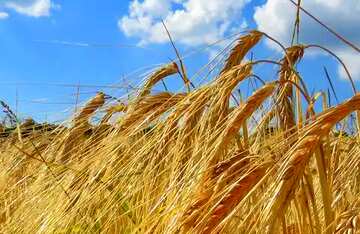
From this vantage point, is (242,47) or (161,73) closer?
(242,47)

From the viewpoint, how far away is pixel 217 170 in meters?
1.55

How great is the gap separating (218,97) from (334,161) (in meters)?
0.69

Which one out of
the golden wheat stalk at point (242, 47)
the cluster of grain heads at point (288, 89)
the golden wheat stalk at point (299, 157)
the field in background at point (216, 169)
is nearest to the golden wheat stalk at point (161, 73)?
the field in background at point (216, 169)

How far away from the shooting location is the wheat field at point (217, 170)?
1.32 metres

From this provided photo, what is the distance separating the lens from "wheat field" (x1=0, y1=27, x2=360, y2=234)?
4.32 feet

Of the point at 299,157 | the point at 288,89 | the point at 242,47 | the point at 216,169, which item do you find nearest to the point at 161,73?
the point at 242,47

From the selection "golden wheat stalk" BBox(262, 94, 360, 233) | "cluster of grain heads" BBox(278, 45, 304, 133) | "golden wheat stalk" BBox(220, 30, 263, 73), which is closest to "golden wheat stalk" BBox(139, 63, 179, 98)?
"golden wheat stalk" BBox(220, 30, 263, 73)

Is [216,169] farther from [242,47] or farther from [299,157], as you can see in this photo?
[242,47]

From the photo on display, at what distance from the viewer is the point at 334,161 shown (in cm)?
229

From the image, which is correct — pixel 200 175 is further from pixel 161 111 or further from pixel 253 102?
pixel 161 111

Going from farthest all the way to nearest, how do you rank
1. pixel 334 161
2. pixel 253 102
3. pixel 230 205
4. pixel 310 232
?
1. pixel 334 161
2. pixel 310 232
3. pixel 253 102
4. pixel 230 205

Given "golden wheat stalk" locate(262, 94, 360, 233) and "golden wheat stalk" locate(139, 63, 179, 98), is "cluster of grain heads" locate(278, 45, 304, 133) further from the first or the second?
"golden wheat stalk" locate(139, 63, 179, 98)

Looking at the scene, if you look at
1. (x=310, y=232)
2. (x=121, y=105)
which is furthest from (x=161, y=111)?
(x=310, y=232)

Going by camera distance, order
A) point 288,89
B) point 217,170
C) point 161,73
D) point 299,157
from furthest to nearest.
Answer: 1. point 161,73
2. point 288,89
3. point 217,170
4. point 299,157
